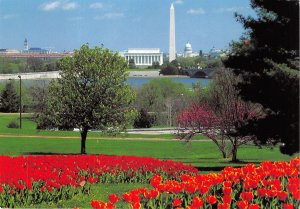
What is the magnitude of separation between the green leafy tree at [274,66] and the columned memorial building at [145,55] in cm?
298

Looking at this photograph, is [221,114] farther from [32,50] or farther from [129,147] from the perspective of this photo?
[32,50]

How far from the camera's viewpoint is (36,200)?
753 centimetres

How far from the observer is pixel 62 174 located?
25.7ft

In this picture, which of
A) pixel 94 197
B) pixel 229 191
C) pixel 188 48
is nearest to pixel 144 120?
pixel 188 48

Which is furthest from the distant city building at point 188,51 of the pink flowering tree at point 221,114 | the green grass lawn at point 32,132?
the green grass lawn at point 32,132

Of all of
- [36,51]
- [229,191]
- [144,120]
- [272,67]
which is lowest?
[144,120]

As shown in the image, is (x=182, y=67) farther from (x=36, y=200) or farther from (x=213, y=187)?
(x=213, y=187)

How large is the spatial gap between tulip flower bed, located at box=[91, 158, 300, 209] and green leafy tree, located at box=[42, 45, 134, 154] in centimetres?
1570

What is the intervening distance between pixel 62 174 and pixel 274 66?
506cm

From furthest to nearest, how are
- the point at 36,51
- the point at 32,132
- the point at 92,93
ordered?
1. the point at 32,132
2. the point at 92,93
3. the point at 36,51

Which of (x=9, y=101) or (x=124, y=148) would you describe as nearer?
(x=124, y=148)

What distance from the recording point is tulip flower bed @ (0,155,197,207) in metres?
7.28

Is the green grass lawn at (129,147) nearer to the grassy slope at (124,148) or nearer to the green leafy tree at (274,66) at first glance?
the grassy slope at (124,148)

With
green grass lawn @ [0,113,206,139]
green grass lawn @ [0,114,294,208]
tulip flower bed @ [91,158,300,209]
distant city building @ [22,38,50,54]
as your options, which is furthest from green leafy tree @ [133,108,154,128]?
tulip flower bed @ [91,158,300,209]
